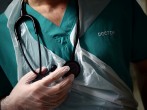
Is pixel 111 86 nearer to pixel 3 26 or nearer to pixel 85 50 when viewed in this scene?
pixel 85 50

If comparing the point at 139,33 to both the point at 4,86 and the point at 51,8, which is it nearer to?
the point at 51,8

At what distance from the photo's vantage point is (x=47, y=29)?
882mm

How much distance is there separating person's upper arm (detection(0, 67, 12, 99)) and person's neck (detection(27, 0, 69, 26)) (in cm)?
25

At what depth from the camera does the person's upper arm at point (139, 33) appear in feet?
3.08

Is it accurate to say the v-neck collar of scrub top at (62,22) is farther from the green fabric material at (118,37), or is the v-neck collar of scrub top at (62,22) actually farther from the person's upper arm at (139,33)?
the person's upper arm at (139,33)

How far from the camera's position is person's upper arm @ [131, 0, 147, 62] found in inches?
37.0

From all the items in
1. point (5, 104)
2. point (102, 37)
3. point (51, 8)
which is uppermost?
point (51, 8)

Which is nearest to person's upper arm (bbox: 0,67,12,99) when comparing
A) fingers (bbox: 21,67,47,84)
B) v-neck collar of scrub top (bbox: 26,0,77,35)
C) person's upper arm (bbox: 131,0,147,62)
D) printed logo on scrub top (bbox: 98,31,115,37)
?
fingers (bbox: 21,67,47,84)

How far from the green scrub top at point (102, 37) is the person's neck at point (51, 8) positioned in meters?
0.02

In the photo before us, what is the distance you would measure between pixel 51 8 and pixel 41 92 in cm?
30

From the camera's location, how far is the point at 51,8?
0.93 m

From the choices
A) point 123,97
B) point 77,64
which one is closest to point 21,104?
point 77,64

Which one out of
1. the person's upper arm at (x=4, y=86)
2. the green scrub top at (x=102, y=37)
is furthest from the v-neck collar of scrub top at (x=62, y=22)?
the person's upper arm at (x=4, y=86)

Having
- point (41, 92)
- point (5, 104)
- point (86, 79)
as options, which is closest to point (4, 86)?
point (5, 104)
